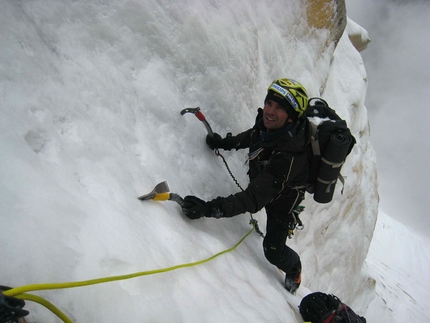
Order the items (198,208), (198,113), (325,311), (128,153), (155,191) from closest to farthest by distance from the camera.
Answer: (155,191) < (128,153) < (198,208) < (325,311) < (198,113)

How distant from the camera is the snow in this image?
4.60ft

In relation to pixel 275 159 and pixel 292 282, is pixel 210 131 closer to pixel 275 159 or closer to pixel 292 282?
pixel 275 159

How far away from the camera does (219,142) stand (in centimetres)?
325

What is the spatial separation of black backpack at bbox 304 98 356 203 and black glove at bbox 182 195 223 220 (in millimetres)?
980

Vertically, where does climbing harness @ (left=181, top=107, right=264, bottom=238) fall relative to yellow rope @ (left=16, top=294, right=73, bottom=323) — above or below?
below

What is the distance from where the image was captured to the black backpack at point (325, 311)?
2.80 metres

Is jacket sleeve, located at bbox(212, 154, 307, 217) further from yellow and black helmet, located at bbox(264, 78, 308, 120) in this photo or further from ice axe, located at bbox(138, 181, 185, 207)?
ice axe, located at bbox(138, 181, 185, 207)

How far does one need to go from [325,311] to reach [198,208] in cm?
159

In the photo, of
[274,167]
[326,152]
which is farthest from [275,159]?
[326,152]

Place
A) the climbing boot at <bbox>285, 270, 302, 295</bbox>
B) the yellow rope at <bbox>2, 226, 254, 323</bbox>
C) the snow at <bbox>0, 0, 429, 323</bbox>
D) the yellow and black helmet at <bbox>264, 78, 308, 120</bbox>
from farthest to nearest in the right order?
1. the climbing boot at <bbox>285, 270, 302, 295</bbox>
2. the yellow and black helmet at <bbox>264, 78, 308, 120</bbox>
3. the snow at <bbox>0, 0, 429, 323</bbox>
4. the yellow rope at <bbox>2, 226, 254, 323</bbox>

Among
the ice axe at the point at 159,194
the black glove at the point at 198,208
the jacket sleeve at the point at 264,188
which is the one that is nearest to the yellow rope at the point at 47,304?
the ice axe at the point at 159,194

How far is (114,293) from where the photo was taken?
1.43 meters

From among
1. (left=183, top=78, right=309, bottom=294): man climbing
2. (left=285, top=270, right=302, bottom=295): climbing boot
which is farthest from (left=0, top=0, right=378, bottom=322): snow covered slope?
(left=183, top=78, right=309, bottom=294): man climbing

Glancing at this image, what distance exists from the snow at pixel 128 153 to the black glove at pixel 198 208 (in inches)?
4.1
